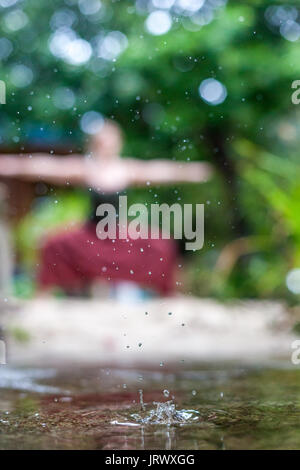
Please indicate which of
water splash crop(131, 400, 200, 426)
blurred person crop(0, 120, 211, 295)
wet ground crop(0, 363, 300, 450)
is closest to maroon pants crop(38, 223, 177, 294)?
blurred person crop(0, 120, 211, 295)

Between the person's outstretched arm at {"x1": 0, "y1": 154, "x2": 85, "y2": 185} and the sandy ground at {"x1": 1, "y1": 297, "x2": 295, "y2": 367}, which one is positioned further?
the person's outstretched arm at {"x1": 0, "y1": 154, "x2": 85, "y2": 185}

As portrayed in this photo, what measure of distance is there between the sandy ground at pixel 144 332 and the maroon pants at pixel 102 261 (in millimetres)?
A: 231

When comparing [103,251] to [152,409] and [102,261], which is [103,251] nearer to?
[102,261]

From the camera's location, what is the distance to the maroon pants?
6336 mm

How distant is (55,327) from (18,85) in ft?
19.2

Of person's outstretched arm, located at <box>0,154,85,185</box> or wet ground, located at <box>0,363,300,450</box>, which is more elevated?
person's outstretched arm, located at <box>0,154,85,185</box>

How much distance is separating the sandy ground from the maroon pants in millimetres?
231

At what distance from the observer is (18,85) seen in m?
10.2

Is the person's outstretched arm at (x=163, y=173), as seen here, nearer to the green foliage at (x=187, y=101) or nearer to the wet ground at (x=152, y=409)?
the green foliage at (x=187, y=101)

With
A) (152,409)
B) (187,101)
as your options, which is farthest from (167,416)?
(187,101)

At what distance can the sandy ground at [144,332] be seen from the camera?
3979 mm

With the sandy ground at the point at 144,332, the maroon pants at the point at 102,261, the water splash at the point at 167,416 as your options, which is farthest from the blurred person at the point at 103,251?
the water splash at the point at 167,416

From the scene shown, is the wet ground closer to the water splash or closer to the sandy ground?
the water splash
